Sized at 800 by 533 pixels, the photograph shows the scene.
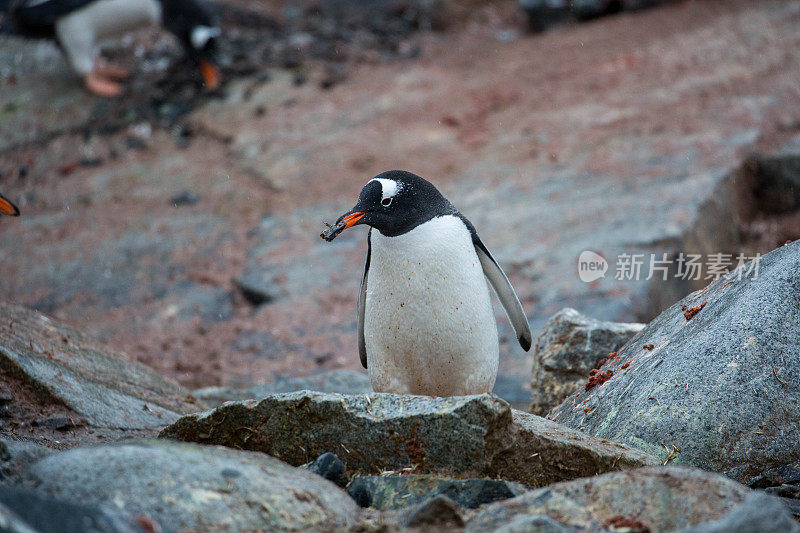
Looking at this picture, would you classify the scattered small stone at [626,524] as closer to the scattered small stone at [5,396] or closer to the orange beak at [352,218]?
the orange beak at [352,218]

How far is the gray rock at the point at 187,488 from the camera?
225 cm

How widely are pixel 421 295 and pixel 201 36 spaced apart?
8997 mm

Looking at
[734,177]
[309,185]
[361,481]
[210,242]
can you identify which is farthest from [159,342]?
[734,177]

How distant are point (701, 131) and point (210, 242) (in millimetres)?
5402

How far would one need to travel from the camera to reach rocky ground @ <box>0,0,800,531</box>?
2.45 m

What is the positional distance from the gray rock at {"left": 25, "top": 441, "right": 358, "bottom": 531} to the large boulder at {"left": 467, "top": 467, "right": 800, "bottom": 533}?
1.67ft

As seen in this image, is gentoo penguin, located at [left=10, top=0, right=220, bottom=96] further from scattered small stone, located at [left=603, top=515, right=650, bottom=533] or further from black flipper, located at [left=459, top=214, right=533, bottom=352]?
scattered small stone, located at [left=603, top=515, right=650, bottom=533]

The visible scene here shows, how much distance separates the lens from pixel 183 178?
10023 mm

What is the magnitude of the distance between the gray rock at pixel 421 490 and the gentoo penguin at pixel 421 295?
1112 millimetres

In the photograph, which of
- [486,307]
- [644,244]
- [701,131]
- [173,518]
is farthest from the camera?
[701,131]

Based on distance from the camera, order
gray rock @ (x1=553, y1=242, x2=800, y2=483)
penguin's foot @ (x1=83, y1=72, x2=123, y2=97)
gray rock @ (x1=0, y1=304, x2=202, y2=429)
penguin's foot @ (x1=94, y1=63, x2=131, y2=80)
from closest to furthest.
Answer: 1. gray rock @ (x1=553, y1=242, x2=800, y2=483)
2. gray rock @ (x1=0, y1=304, x2=202, y2=429)
3. penguin's foot @ (x1=83, y1=72, x2=123, y2=97)
4. penguin's foot @ (x1=94, y1=63, x2=131, y2=80)

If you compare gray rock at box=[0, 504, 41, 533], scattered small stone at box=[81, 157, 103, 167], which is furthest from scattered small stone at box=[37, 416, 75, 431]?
scattered small stone at box=[81, 157, 103, 167]

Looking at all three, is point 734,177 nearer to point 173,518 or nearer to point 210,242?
point 210,242

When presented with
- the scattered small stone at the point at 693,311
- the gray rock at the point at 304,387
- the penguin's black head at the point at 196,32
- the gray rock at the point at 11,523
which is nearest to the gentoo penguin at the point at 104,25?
the penguin's black head at the point at 196,32
